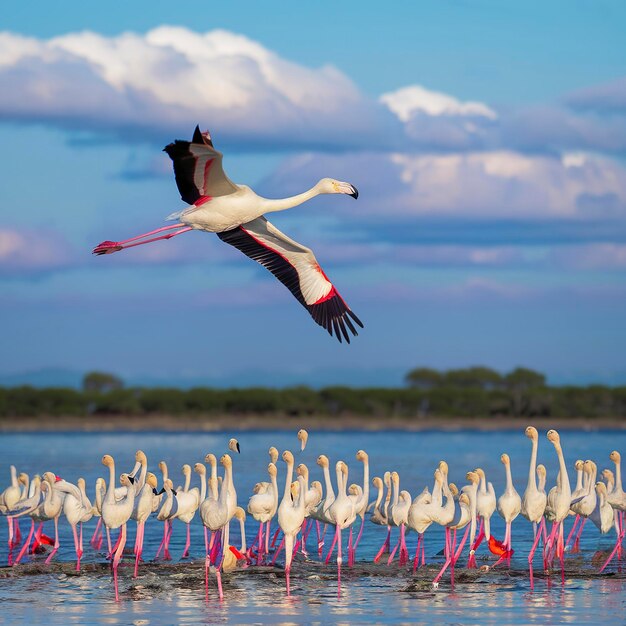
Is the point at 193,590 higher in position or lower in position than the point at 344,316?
lower

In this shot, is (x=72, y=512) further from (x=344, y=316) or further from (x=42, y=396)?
(x=42, y=396)

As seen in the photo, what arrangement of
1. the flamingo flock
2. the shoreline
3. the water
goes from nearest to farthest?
the water, the flamingo flock, the shoreline

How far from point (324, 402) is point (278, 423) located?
6899 millimetres

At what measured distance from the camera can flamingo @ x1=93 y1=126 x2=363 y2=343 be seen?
13719 millimetres

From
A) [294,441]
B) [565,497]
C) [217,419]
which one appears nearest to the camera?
[565,497]

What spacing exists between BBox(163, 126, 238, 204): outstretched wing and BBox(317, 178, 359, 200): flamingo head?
127 centimetres

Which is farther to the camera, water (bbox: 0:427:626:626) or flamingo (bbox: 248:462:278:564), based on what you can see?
flamingo (bbox: 248:462:278:564)

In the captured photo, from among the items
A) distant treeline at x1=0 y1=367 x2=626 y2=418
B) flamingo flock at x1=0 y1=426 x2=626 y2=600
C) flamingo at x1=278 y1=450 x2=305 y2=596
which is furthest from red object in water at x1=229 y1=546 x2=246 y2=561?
distant treeline at x1=0 y1=367 x2=626 y2=418

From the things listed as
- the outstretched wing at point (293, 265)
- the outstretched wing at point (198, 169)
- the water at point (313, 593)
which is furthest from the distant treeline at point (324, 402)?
the outstretched wing at point (198, 169)

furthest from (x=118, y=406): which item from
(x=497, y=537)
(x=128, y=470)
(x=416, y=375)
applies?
(x=497, y=537)

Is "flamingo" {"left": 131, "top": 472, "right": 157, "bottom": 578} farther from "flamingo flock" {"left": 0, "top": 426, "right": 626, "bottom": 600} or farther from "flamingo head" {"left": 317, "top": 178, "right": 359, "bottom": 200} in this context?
"flamingo head" {"left": 317, "top": 178, "right": 359, "bottom": 200}

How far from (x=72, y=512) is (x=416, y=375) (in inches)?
3394

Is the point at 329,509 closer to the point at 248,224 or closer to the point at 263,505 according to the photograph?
the point at 263,505

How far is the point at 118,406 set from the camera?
83.9 m
